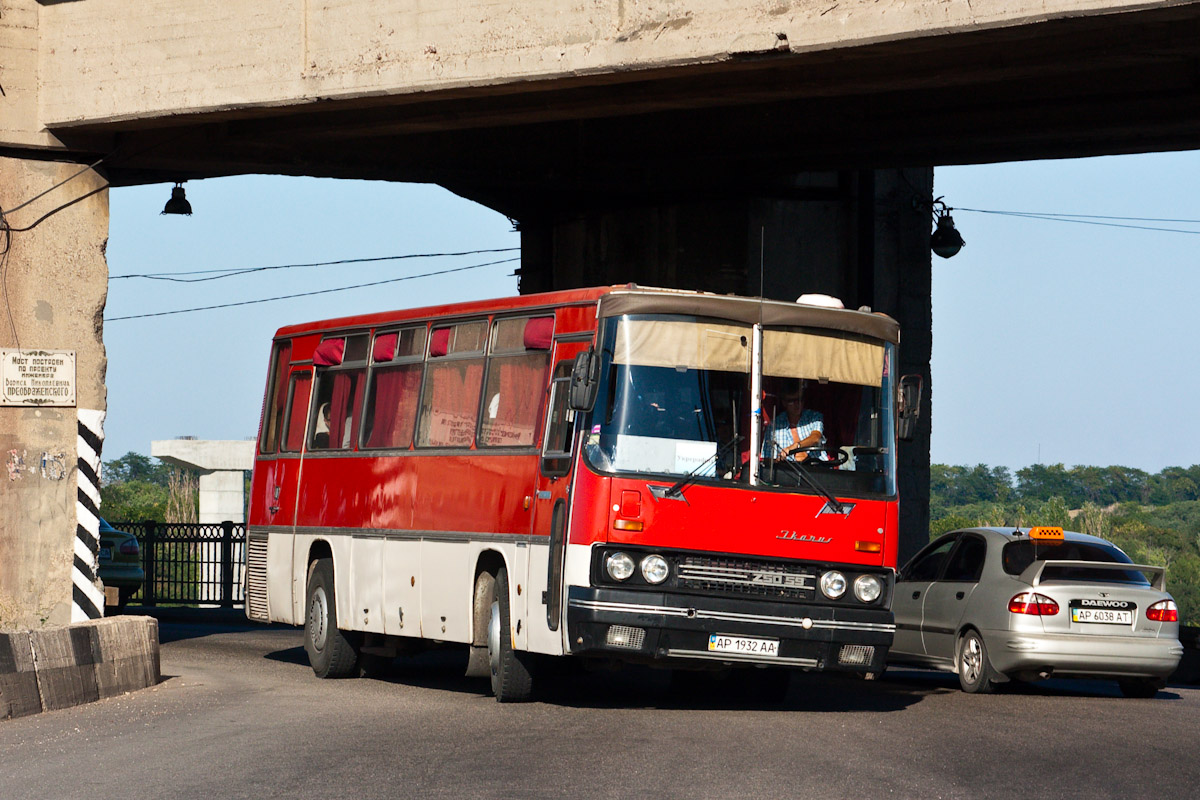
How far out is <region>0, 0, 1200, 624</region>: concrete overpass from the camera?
45.0 feet

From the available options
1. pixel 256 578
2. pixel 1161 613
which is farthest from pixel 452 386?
pixel 1161 613

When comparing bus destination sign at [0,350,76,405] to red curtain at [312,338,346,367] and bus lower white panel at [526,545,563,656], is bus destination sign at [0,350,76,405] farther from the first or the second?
bus lower white panel at [526,545,563,656]

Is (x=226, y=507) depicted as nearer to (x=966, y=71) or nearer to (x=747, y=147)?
(x=747, y=147)

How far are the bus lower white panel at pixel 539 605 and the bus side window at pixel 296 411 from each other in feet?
16.7

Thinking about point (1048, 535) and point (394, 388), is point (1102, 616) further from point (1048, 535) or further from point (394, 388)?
point (394, 388)

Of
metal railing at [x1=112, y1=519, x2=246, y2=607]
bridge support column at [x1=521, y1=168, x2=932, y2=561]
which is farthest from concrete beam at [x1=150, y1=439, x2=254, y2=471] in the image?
bridge support column at [x1=521, y1=168, x2=932, y2=561]

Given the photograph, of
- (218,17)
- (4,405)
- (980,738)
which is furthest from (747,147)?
(980,738)

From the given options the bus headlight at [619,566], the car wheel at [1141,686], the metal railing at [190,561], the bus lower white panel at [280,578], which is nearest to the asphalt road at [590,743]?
the car wheel at [1141,686]

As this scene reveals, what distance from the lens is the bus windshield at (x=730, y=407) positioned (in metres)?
12.2

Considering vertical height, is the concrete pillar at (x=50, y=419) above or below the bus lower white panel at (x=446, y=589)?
above

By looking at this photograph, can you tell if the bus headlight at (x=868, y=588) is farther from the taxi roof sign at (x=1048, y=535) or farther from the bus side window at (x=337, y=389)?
the bus side window at (x=337, y=389)

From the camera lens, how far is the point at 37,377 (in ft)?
A: 51.8

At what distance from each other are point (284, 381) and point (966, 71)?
7.63 meters

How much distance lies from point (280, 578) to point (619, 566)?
249 inches
